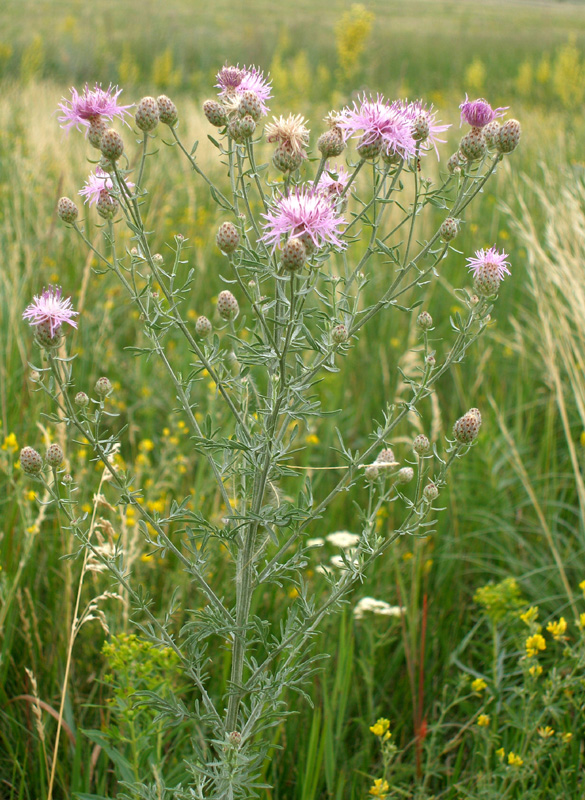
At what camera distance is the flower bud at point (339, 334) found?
1249mm

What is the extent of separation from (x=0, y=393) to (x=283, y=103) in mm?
7920

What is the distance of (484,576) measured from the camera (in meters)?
2.57

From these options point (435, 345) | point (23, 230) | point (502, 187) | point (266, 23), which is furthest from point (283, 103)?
point (266, 23)

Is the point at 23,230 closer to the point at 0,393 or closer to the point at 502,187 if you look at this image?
the point at 0,393

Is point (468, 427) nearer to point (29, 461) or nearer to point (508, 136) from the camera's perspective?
point (508, 136)

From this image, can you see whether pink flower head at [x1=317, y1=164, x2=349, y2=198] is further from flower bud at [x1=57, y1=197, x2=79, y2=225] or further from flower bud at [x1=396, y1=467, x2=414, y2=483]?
flower bud at [x1=396, y1=467, x2=414, y2=483]

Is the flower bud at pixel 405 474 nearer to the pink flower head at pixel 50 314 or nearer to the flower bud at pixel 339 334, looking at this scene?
the flower bud at pixel 339 334

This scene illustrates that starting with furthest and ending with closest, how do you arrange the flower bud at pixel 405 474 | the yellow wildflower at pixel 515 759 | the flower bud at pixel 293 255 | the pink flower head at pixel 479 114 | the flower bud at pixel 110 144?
the flower bud at pixel 405 474 → the yellow wildflower at pixel 515 759 → the pink flower head at pixel 479 114 → the flower bud at pixel 110 144 → the flower bud at pixel 293 255

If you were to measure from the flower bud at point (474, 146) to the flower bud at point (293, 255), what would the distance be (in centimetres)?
53

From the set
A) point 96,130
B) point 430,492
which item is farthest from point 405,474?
point 96,130

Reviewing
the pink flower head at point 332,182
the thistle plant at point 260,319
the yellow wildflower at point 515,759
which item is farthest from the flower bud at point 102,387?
the yellow wildflower at point 515,759

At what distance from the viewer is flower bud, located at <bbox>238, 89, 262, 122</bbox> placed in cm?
130

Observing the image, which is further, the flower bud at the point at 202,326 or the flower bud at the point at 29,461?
the flower bud at the point at 202,326

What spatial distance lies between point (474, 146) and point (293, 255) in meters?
0.56
